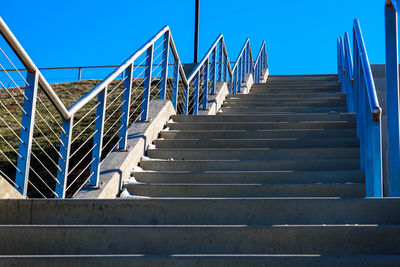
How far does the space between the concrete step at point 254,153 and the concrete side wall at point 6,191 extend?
235 centimetres

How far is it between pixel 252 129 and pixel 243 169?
1452 millimetres

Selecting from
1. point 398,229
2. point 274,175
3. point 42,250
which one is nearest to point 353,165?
point 274,175

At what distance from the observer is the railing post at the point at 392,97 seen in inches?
153

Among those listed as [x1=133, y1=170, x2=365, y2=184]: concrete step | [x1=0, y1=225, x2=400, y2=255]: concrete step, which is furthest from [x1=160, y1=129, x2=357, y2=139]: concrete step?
[x1=0, y1=225, x2=400, y2=255]: concrete step

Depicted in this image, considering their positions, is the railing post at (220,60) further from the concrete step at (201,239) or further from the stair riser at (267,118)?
the concrete step at (201,239)

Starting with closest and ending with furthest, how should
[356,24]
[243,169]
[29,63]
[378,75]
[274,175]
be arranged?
[29,63] < [274,175] < [243,169] < [356,24] < [378,75]

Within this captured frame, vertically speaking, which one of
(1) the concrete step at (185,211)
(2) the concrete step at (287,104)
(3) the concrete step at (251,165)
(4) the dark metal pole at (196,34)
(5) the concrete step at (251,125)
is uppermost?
(4) the dark metal pole at (196,34)

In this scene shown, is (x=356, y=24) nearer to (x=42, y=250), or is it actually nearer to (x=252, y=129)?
(x=252, y=129)

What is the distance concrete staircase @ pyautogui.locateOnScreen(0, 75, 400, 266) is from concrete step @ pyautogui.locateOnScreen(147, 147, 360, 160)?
25 cm

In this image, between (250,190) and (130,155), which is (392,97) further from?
(130,155)

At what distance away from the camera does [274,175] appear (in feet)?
16.6

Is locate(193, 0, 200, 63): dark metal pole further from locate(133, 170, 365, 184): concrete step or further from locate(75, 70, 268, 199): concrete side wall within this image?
locate(133, 170, 365, 184): concrete step

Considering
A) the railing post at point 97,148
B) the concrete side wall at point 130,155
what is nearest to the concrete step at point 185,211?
the concrete side wall at point 130,155

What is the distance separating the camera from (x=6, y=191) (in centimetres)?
354
